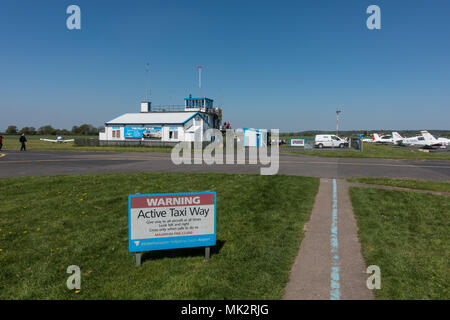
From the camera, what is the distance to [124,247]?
5699 millimetres

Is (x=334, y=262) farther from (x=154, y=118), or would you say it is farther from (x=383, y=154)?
(x=154, y=118)

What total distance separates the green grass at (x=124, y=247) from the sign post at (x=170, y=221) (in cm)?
37

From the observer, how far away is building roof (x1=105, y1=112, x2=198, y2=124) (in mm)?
44625


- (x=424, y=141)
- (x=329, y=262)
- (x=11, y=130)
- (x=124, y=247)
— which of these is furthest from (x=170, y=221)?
(x=11, y=130)

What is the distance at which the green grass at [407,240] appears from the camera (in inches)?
163

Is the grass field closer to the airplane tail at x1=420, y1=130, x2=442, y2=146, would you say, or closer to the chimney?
the airplane tail at x1=420, y1=130, x2=442, y2=146

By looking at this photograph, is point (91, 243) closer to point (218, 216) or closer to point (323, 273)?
point (218, 216)

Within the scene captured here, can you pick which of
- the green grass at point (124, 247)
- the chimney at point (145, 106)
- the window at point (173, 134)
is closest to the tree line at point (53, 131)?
the chimney at point (145, 106)

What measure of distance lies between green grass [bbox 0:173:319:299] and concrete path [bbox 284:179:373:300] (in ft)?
0.69

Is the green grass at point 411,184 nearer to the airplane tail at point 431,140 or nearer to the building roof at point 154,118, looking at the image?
the building roof at point 154,118

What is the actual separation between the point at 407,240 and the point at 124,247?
6116 millimetres
